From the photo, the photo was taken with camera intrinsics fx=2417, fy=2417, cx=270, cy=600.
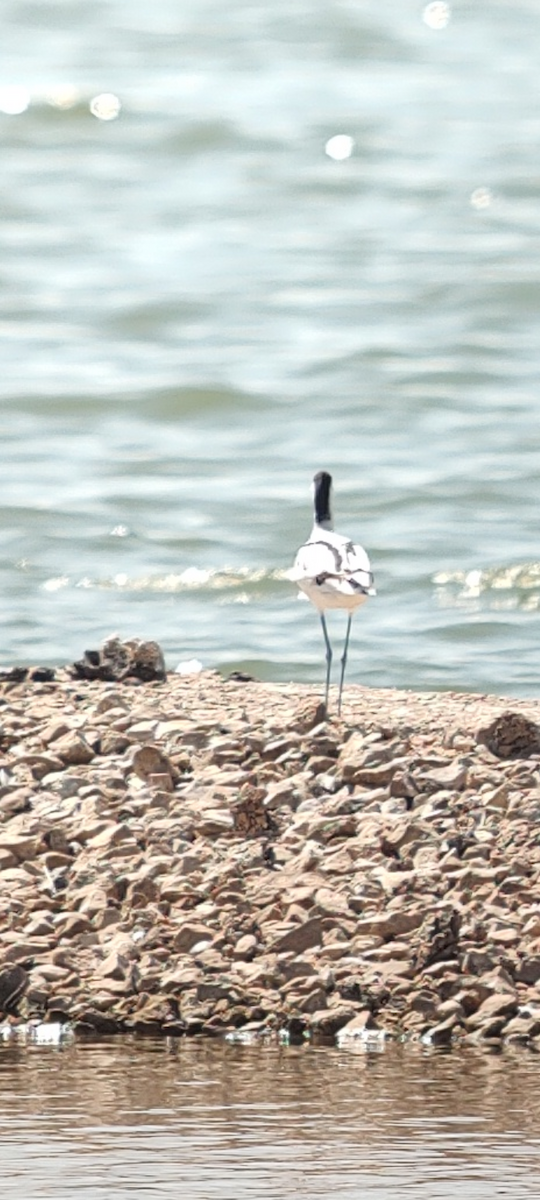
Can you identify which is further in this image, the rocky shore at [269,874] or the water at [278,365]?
the water at [278,365]

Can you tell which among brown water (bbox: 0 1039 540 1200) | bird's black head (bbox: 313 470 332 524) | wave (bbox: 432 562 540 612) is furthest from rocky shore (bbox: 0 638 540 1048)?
wave (bbox: 432 562 540 612)

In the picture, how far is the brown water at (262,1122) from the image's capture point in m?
6.22

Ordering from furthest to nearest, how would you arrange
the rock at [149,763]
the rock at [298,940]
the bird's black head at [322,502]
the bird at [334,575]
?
the bird's black head at [322,502], the bird at [334,575], the rock at [149,763], the rock at [298,940]

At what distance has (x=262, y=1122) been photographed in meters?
6.83

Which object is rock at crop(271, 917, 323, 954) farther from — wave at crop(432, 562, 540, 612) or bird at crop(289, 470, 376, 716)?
wave at crop(432, 562, 540, 612)

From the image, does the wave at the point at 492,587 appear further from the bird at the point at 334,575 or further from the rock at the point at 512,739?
the rock at the point at 512,739

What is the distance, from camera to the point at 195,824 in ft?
30.1

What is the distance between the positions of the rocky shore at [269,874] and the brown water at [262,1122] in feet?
0.81

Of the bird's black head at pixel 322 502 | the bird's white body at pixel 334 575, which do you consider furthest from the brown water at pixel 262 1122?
the bird's black head at pixel 322 502

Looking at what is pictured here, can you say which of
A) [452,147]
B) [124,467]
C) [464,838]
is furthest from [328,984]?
[452,147]

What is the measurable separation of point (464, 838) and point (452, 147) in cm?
2250

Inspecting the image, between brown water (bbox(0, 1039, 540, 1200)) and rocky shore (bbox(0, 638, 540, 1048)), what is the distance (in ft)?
0.81

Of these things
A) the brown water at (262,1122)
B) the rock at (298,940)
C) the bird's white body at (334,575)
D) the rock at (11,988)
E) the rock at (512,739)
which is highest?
the bird's white body at (334,575)

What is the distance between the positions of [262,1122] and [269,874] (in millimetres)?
2037
